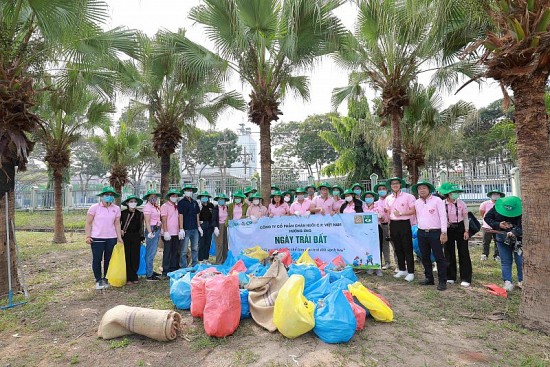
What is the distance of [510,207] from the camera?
5379 mm

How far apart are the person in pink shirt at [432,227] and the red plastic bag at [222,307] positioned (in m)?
3.35

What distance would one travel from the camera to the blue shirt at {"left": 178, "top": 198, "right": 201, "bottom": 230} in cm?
718

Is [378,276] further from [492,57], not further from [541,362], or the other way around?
[492,57]

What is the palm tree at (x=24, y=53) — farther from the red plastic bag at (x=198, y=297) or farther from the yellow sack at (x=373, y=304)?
the yellow sack at (x=373, y=304)

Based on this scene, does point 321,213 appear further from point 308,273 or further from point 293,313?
point 293,313

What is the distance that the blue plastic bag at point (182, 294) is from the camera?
4.85 meters

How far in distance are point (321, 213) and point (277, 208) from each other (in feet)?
3.47

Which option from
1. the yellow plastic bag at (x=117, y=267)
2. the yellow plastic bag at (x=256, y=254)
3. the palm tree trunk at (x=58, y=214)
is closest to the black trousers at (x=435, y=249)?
the yellow plastic bag at (x=256, y=254)

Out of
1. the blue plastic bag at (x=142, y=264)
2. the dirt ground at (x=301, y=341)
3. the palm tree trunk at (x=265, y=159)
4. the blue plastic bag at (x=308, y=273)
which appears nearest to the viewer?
the dirt ground at (x=301, y=341)

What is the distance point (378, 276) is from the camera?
22.0ft

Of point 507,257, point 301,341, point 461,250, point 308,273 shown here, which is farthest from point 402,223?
point 301,341

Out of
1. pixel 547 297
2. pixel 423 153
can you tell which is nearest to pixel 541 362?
pixel 547 297

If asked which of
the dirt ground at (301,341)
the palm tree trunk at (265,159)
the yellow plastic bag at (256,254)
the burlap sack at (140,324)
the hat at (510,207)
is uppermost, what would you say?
the palm tree trunk at (265,159)

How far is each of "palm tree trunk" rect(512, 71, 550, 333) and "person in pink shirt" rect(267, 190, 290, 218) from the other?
4512 mm
